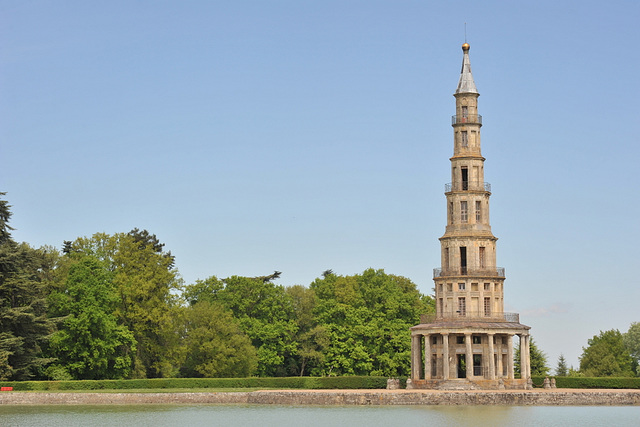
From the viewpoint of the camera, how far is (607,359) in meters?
88.8

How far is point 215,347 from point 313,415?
972 inches

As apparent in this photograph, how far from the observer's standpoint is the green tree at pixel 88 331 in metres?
74.2

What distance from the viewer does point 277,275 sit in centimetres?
11244

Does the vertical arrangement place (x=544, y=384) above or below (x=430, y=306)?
below

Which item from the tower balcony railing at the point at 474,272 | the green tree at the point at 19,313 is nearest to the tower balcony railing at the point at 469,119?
the tower balcony railing at the point at 474,272

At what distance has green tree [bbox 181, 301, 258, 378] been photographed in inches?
3201

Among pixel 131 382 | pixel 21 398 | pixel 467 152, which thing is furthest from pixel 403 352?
pixel 21 398

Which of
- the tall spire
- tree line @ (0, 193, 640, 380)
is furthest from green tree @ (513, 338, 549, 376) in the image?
the tall spire

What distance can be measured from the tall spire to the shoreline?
26354 mm

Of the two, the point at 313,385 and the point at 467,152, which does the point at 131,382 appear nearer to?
the point at 313,385

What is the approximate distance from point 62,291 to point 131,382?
1019cm

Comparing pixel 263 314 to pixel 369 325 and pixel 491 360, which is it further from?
pixel 491 360

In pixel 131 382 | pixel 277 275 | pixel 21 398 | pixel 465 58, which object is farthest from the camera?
pixel 277 275

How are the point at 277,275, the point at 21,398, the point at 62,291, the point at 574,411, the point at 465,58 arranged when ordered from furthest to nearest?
the point at 277,275, the point at 465,58, the point at 62,291, the point at 21,398, the point at 574,411
